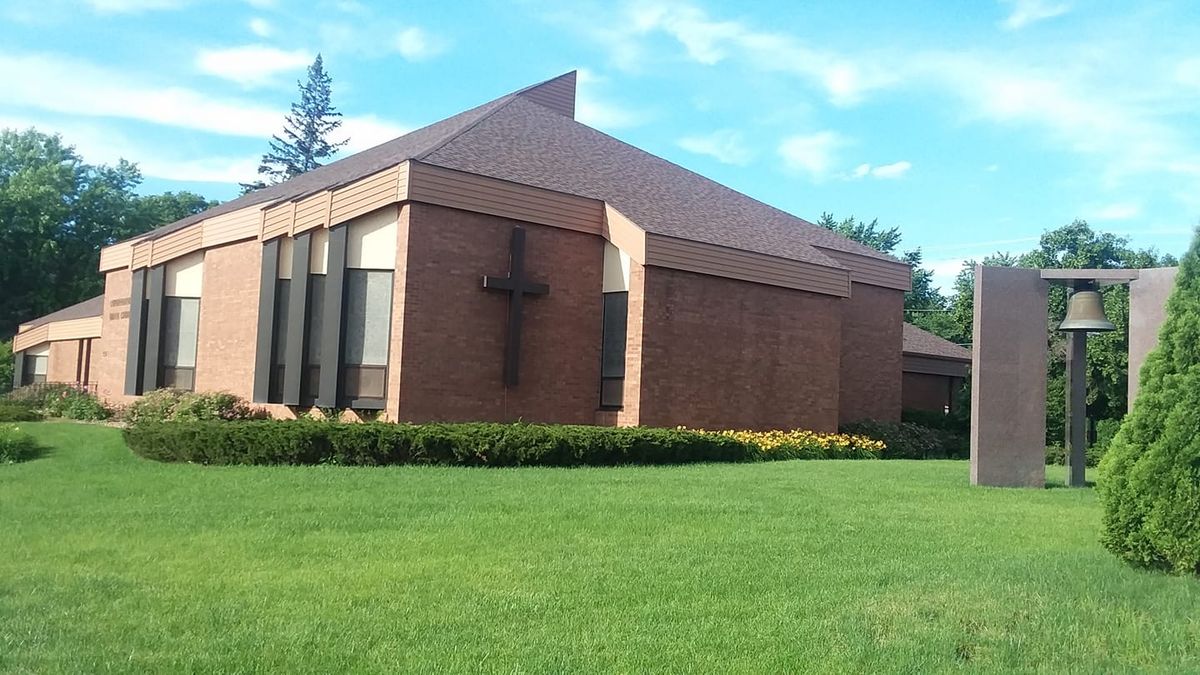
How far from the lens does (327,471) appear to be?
1330 centimetres

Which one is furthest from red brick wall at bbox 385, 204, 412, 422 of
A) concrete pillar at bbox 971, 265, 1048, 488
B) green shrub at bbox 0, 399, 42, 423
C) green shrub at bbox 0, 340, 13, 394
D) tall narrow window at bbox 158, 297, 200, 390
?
green shrub at bbox 0, 340, 13, 394

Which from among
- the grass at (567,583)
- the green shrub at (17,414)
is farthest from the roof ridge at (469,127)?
the green shrub at (17,414)

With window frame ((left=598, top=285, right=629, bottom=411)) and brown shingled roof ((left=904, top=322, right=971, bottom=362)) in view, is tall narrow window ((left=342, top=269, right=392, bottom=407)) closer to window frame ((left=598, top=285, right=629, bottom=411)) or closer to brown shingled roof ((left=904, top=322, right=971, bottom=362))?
window frame ((left=598, top=285, right=629, bottom=411))

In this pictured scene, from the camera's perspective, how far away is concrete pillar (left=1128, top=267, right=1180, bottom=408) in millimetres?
11469

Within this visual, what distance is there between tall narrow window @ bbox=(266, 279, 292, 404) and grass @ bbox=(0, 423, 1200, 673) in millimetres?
8831

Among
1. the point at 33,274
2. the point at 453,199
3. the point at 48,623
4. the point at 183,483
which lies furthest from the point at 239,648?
the point at 33,274

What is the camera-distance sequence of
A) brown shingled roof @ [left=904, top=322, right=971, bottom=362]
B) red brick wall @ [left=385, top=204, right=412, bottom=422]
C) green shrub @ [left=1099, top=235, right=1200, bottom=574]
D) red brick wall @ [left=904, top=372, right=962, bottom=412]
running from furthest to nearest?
brown shingled roof @ [left=904, top=322, right=971, bottom=362]
red brick wall @ [left=904, top=372, right=962, bottom=412]
red brick wall @ [left=385, top=204, right=412, bottom=422]
green shrub @ [left=1099, top=235, right=1200, bottom=574]

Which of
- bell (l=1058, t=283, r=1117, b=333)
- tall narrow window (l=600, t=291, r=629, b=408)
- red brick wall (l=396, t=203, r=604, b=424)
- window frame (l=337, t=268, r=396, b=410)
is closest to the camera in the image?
bell (l=1058, t=283, r=1117, b=333)

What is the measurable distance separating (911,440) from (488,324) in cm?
1174

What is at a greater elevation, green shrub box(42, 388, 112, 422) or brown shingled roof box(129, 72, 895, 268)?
brown shingled roof box(129, 72, 895, 268)

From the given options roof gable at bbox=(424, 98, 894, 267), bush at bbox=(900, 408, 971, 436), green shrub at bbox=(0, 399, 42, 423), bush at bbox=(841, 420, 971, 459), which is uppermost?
roof gable at bbox=(424, 98, 894, 267)

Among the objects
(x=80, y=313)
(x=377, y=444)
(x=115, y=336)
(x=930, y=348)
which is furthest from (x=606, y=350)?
(x=80, y=313)

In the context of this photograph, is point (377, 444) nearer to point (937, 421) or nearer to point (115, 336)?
point (115, 336)

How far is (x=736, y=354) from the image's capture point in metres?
21.0
